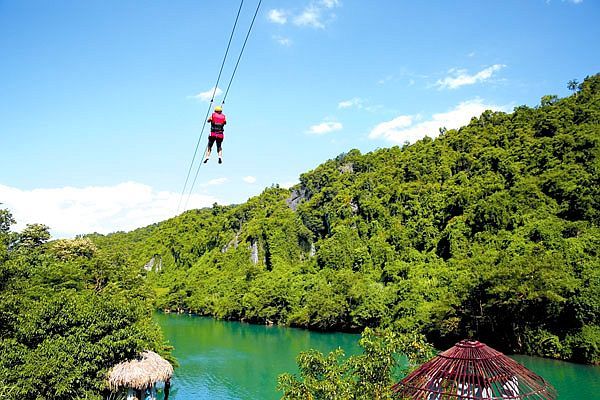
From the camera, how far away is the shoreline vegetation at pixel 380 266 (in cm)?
1071

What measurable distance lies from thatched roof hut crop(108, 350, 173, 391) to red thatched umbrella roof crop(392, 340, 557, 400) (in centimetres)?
823

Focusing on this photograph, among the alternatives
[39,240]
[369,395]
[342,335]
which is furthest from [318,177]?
[369,395]

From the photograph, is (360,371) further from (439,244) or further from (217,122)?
(439,244)

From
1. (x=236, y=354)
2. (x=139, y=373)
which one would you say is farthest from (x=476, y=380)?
(x=236, y=354)

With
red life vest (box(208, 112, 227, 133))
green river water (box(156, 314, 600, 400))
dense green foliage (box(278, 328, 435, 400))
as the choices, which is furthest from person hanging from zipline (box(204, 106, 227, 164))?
green river water (box(156, 314, 600, 400))

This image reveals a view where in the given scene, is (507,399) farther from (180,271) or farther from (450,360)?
(180,271)

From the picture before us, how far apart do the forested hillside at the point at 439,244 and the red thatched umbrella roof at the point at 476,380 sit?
63.8 feet

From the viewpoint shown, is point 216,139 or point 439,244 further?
point 439,244

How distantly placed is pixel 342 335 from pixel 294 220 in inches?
1161

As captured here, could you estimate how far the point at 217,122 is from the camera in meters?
6.23

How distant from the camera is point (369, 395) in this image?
262 inches

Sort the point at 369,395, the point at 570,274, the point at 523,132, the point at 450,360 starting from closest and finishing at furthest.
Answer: the point at 450,360 < the point at 369,395 < the point at 570,274 < the point at 523,132

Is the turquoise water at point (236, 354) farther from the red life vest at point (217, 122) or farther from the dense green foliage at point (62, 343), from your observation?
the red life vest at point (217, 122)

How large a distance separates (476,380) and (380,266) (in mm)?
40765
